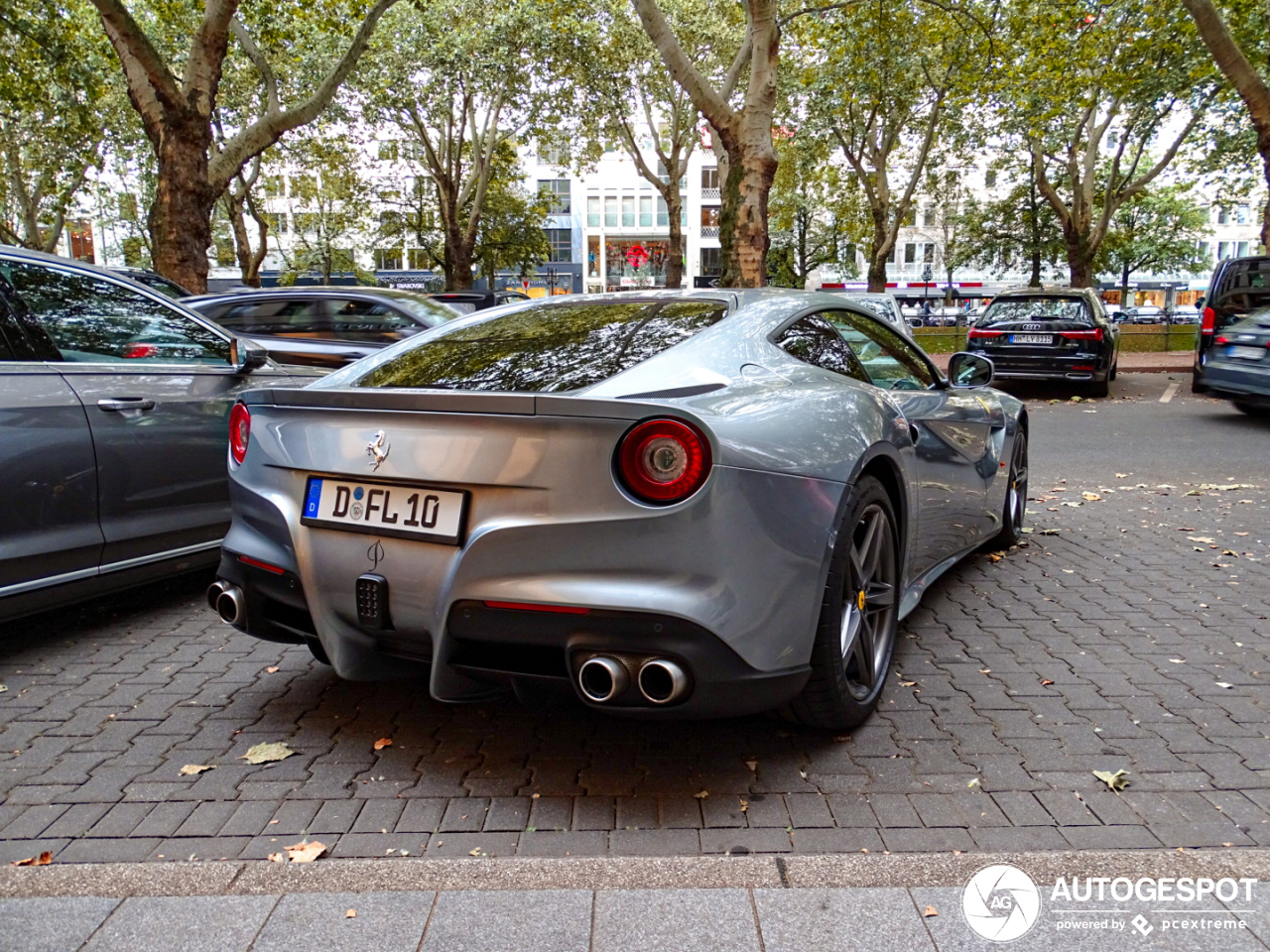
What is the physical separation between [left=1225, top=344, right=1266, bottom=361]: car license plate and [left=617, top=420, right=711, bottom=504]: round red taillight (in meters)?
10.4

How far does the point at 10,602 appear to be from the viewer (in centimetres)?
364

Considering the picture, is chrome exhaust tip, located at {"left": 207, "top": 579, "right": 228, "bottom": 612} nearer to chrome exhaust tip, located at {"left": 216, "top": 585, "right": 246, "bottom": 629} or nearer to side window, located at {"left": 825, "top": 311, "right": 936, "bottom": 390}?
chrome exhaust tip, located at {"left": 216, "top": 585, "right": 246, "bottom": 629}

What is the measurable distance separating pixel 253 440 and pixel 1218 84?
26.1 metres

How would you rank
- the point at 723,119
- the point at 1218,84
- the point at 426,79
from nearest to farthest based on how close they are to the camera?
the point at 723,119
the point at 1218,84
the point at 426,79

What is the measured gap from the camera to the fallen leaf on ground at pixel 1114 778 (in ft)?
8.70

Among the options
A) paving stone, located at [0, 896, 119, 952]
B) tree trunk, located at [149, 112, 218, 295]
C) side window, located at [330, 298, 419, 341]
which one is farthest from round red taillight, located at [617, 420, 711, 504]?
tree trunk, located at [149, 112, 218, 295]

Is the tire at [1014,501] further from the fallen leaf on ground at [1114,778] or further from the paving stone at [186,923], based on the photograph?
the paving stone at [186,923]

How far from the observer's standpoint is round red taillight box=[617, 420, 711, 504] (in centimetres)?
238

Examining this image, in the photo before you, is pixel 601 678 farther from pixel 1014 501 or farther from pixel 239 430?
pixel 1014 501

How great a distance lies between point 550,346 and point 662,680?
1242 millimetres

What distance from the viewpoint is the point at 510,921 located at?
2039 mm

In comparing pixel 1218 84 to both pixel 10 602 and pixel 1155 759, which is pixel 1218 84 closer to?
pixel 1155 759

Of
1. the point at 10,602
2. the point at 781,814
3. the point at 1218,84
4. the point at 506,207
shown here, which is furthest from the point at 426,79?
the point at 781,814

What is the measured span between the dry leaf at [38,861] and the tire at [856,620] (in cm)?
202
